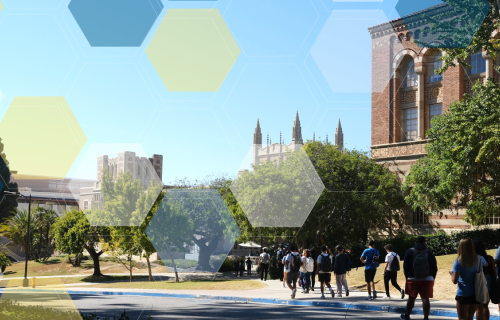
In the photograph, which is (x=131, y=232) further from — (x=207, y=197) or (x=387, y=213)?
(x=387, y=213)

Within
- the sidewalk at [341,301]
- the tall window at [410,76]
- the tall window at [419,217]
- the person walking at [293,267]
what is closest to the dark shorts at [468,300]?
the sidewalk at [341,301]

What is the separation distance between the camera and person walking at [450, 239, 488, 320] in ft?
23.9

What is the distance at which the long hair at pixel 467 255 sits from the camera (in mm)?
7316

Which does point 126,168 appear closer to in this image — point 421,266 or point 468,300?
point 421,266

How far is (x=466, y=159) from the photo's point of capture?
63.6 ft

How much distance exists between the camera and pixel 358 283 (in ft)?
63.5

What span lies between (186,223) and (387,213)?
39.1 ft

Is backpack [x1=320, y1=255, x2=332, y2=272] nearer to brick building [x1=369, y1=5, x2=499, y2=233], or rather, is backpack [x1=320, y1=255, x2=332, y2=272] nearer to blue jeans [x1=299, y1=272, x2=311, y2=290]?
blue jeans [x1=299, y1=272, x2=311, y2=290]

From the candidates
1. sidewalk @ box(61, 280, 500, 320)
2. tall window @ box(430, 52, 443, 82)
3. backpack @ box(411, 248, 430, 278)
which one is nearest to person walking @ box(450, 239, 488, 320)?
backpack @ box(411, 248, 430, 278)

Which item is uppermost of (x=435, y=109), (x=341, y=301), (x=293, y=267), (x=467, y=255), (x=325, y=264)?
(x=435, y=109)

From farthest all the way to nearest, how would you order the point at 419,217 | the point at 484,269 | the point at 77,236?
1. the point at 77,236
2. the point at 419,217
3. the point at 484,269
